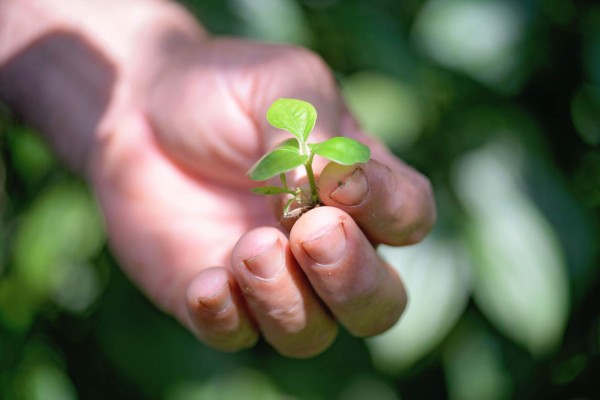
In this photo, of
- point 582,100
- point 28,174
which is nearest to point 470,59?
point 582,100

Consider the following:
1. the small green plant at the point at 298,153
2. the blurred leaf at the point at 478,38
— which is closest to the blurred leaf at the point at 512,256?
the blurred leaf at the point at 478,38

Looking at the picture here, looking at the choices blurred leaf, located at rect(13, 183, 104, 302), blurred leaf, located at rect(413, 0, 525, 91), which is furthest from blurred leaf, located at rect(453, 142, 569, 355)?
→ blurred leaf, located at rect(13, 183, 104, 302)

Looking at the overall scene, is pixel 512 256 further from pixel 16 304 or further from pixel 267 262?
pixel 16 304

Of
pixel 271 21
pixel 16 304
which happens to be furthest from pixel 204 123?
pixel 16 304

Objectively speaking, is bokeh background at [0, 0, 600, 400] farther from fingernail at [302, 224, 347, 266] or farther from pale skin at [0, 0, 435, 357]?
fingernail at [302, 224, 347, 266]

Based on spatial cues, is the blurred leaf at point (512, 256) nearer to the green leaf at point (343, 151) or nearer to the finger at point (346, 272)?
the finger at point (346, 272)

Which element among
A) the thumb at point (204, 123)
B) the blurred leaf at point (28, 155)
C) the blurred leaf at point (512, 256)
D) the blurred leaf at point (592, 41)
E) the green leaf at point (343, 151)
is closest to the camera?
the green leaf at point (343, 151)
